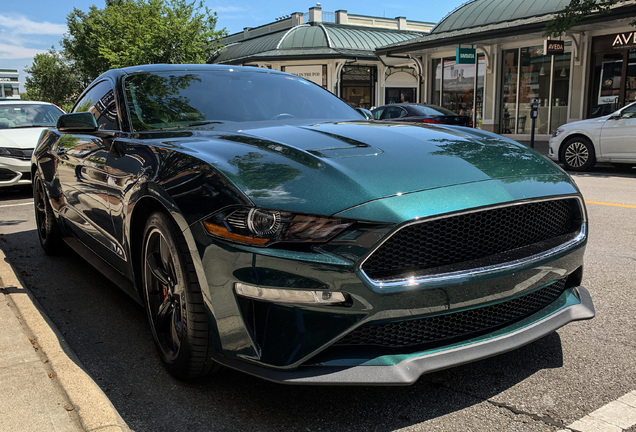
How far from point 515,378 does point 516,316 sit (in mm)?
359

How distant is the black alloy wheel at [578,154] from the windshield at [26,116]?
407 inches

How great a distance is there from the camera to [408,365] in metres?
2.15

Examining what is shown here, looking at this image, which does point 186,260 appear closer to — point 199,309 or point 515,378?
point 199,309

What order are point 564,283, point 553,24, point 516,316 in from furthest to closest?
point 553,24
point 564,283
point 516,316

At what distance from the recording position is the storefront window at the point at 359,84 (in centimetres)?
3422

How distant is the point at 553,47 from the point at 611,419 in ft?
56.3

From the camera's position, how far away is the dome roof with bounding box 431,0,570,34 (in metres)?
19.5

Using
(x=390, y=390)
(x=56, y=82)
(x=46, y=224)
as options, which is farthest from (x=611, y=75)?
(x=56, y=82)

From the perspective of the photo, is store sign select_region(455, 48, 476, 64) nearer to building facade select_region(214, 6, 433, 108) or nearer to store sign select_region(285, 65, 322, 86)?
building facade select_region(214, 6, 433, 108)

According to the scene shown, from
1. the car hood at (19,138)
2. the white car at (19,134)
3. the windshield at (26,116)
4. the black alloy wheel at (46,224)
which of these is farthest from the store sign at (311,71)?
the black alloy wheel at (46,224)

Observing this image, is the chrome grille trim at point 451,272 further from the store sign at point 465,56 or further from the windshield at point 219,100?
the store sign at point 465,56

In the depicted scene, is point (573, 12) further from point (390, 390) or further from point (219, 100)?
point (390, 390)

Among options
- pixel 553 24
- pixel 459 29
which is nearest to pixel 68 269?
pixel 553 24

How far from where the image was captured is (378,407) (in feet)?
8.11
